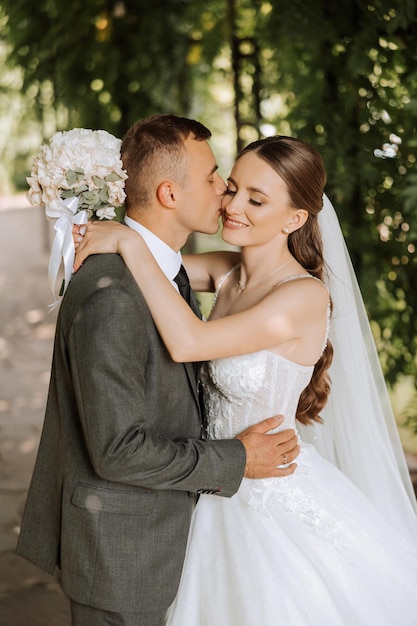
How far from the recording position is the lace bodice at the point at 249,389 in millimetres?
2508

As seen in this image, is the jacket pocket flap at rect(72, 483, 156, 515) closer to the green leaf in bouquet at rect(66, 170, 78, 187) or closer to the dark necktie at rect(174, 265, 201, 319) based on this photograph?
the dark necktie at rect(174, 265, 201, 319)

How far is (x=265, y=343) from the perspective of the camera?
243 centimetres

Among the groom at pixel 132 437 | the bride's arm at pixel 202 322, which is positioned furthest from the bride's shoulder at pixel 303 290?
the groom at pixel 132 437

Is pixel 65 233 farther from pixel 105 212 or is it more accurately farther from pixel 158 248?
pixel 158 248

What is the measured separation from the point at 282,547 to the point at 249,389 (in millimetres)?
461

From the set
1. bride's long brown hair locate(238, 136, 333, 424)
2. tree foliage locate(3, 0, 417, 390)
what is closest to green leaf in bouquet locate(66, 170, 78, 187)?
bride's long brown hair locate(238, 136, 333, 424)

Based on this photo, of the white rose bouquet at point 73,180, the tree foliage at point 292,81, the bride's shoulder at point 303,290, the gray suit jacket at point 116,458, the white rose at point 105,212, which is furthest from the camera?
the tree foliage at point 292,81

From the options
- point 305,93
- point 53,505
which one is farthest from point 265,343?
point 305,93

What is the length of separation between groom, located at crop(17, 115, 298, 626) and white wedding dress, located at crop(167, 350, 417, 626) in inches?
4.8

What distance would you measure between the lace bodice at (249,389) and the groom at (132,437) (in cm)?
11

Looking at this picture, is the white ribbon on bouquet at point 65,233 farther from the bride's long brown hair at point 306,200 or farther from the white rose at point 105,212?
the bride's long brown hair at point 306,200

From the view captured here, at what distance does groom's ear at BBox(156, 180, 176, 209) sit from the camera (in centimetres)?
232

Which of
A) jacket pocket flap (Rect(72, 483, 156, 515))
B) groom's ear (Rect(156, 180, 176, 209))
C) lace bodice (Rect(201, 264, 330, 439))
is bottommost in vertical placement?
jacket pocket flap (Rect(72, 483, 156, 515))

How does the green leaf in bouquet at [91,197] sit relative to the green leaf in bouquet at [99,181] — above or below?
below
